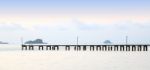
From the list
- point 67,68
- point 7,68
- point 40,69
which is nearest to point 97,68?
point 67,68

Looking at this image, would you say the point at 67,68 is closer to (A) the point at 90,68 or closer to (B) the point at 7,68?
(A) the point at 90,68

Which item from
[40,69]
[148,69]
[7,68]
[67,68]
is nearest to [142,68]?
[148,69]

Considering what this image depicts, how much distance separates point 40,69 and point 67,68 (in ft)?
12.2

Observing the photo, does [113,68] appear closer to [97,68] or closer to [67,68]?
[97,68]

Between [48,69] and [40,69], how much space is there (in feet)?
3.29

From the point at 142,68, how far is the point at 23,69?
15.3 meters

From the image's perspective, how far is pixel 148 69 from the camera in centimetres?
4541

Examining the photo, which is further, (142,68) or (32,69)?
(142,68)

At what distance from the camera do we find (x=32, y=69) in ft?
145

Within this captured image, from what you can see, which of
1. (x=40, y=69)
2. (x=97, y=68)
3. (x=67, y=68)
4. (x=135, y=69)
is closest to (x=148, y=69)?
(x=135, y=69)

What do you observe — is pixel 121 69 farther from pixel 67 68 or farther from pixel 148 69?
pixel 67 68

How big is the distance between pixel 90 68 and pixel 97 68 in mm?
918

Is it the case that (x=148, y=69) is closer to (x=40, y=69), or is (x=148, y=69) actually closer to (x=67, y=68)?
(x=67, y=68)

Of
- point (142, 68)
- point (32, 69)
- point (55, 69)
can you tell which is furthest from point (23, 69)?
point (142, 68)
